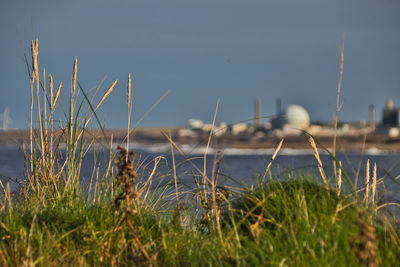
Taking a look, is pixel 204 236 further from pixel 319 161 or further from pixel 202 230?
pixel 319 161

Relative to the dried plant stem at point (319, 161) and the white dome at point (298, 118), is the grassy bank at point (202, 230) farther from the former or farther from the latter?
the white dome at point (298, 118)

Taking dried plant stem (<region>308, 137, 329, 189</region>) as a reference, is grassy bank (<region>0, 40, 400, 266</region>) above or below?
below

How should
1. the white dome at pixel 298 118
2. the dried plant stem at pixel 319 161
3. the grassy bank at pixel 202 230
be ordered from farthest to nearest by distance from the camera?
the white dome at pixel 298 118, the dried plant stem at pixel 319 161, the grassy bank at pixel 202 230

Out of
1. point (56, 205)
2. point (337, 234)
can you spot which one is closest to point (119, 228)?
point (56, 205)

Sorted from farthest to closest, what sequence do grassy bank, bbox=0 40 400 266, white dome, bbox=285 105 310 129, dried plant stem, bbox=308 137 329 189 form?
white dome, bbox=285 105 310 129 → dried plant stem, bbox=308 137 329 189 → grassy bank, bbox=0 40 400 266

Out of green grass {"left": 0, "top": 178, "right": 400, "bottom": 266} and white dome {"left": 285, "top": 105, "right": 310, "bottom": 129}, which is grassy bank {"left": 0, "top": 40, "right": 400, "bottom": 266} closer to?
green grass {"left": 0, "top": 178, "right": 400, "bottom": 266}

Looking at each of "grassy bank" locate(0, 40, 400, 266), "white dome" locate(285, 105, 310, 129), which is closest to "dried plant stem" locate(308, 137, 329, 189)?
"grassy bank" locate(0, 40, 400, 266)

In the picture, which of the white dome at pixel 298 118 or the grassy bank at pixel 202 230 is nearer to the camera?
the grassy bank at pixel 202 230

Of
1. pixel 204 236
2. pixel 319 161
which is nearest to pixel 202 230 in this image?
pixel 204 236

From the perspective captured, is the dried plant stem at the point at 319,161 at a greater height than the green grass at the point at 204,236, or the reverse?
the dried plant stem at the point at 319,161

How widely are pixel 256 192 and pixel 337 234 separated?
3.16ft

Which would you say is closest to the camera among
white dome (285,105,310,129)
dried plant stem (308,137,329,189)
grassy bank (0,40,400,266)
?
grassy bank (0,40,400,266)

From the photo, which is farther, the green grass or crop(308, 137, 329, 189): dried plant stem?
crop(308, 137, 329, 189): dried plant stem

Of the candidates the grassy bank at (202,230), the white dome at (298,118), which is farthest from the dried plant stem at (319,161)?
the white dome at (298,118)
